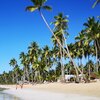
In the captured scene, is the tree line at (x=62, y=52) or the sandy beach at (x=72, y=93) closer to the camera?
the sandy beach at (x=72, y=93)

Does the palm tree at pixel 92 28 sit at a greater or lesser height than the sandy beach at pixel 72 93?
greater

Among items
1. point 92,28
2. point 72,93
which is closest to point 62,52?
point 92,28

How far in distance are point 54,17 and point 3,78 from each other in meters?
117

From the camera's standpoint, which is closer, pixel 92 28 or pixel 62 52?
pixel 92 28

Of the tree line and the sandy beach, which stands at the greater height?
the tree line

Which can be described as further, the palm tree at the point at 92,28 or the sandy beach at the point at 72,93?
the palm tree at the point at 92,28

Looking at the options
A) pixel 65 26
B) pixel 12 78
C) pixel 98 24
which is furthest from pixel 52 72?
pixel 12 78

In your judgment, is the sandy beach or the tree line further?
the tree line

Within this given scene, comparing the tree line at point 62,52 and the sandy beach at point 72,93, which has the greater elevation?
→ the tree line at point 62,52

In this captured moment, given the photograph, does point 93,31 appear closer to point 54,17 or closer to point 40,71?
point 54,17

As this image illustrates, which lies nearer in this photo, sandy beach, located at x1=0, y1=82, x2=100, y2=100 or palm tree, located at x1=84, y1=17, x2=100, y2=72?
sandy beach, located at x1=0, y1=82, x2=100, y2=100

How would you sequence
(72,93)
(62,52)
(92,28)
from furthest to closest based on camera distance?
(62,52) → (92,28) → (72,93)

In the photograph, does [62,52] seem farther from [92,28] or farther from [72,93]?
[72,93]

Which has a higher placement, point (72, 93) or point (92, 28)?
point (92, 28)
